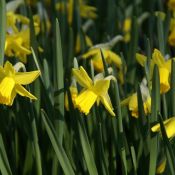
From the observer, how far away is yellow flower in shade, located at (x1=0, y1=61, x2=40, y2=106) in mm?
1448

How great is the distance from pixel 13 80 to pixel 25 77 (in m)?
0.04

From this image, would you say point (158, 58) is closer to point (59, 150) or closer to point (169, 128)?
point (169, 128)

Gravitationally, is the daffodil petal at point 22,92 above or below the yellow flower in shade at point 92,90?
above

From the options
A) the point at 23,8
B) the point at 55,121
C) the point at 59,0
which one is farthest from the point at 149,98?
the point at 59,0

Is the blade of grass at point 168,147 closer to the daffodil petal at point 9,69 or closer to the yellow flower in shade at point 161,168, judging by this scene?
the yellow flower in shade at point 161,168

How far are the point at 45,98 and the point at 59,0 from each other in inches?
54.2

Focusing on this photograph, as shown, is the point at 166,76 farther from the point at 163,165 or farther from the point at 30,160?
Result: the point at 30,160

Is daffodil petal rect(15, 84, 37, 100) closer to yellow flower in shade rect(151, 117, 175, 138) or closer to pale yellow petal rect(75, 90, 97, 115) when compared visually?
pale yellow petal rect(75, 90, 97, 115)

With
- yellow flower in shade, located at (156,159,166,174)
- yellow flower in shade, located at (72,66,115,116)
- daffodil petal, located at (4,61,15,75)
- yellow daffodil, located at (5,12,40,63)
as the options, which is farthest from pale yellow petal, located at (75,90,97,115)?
yellow daffodil, located at (5,12,40,63)

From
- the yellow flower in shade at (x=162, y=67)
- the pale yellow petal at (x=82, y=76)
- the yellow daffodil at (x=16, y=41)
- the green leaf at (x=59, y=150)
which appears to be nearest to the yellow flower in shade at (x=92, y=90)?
the pale yellow petal at (x=82, y=76)

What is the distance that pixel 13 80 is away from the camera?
1491 mm

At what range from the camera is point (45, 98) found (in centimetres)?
A: 162

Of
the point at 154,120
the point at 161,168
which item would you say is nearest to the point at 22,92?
the point at 154,120

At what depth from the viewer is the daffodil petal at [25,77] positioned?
1455 mm
